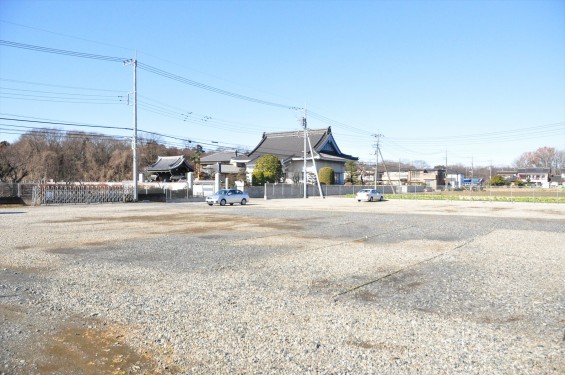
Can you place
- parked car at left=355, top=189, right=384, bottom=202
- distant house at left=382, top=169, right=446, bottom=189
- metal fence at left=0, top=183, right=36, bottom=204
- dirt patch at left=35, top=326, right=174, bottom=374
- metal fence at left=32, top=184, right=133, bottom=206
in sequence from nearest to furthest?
dirt patch at left=35, top=326, right=174, bottom=374, metal fence at left=0, top=183, right=36, bottom=204, metal fence at left=32, top=184, right=133, bottom=206, parked car at left=355, top=189, right=384, bottom=202, distant house at left=382, top=169, right=446, bottom=189

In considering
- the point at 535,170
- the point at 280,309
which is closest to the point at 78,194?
the point at 280,309

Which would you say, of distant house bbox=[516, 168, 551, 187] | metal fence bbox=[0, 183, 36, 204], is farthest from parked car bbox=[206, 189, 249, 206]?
distant house bbox=[516, 168, 551, 187]

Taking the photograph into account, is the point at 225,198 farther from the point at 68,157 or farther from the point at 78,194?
the point at 68,157

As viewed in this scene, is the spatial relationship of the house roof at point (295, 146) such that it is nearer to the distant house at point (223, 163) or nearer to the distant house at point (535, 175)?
the distant house at point (223, 163)

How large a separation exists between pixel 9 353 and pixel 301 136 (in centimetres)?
5928

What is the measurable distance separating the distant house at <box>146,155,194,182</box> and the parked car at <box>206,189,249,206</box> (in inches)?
843

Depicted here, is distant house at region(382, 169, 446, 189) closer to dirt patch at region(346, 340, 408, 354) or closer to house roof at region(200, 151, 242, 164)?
house roof at region(200, 151, 242, 164)

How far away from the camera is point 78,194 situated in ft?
107

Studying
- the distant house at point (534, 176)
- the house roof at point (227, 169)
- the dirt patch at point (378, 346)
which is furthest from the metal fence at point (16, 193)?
the distant house at point (534, 176)

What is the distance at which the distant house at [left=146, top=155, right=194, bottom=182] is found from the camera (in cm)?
5266

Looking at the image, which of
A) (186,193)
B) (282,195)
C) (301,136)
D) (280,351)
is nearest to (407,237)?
(280,351)

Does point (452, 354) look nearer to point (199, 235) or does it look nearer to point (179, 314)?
point (179, 314)

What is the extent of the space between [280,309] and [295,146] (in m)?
56.5

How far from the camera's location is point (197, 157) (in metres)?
62.2
